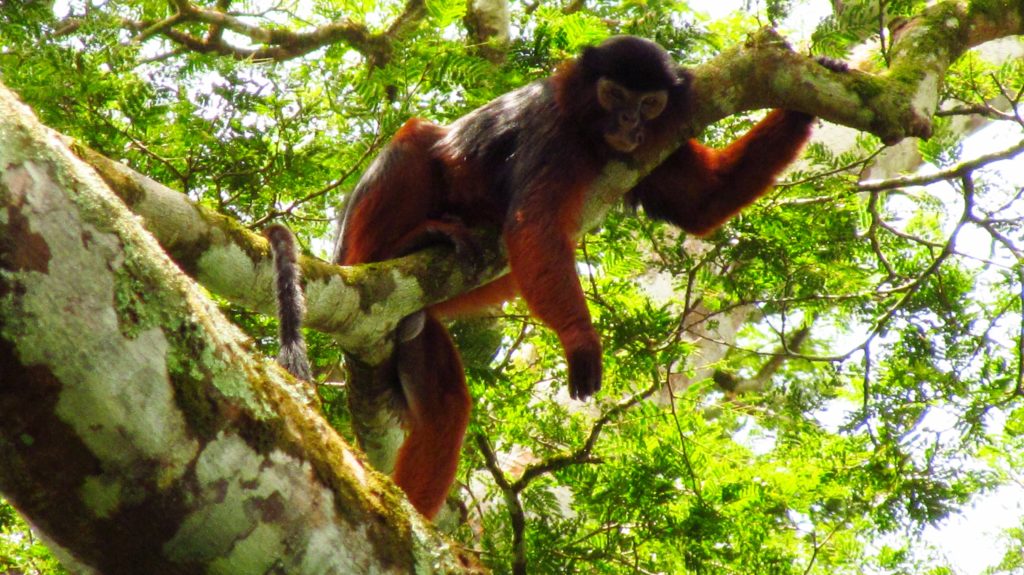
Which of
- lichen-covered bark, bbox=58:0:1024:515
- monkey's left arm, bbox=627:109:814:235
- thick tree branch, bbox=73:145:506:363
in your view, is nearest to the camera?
thick tree branch, bbox=73:145:506:363

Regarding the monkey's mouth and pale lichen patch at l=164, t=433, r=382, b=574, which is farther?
the monkey's mouth

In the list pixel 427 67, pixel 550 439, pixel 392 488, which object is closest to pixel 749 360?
pixel 550 439

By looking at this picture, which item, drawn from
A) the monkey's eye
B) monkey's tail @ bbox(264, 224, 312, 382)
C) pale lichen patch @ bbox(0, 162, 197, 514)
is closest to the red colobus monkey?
the monkey's eye

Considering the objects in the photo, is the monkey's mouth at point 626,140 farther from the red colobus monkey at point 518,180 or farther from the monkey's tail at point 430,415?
the monkey's tail at point 430,415

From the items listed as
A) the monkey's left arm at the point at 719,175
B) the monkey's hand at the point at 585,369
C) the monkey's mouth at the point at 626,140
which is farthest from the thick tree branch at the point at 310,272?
the monkey's left arm at the point at 719,175

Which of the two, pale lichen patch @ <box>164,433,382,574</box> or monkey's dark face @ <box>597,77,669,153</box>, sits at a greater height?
monkey's dark face @ <box>597,77,669,153</box>

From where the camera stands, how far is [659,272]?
6359 millimetres

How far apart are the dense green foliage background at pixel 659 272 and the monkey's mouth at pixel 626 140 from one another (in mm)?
930

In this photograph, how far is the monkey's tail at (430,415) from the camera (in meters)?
5.70

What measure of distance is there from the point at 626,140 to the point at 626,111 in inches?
10.0

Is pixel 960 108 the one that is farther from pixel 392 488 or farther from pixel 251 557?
pixel 251 557

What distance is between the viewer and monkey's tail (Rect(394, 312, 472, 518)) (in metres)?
5.70

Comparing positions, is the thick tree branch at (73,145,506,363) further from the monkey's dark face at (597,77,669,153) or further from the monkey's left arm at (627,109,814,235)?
the monkey's left arm at (627,109,814,235)

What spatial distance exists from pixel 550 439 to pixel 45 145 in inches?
212
